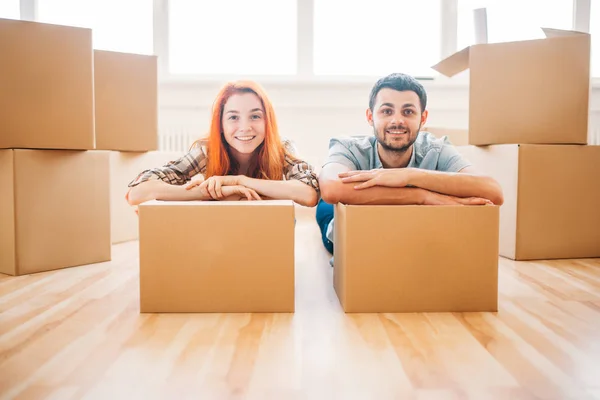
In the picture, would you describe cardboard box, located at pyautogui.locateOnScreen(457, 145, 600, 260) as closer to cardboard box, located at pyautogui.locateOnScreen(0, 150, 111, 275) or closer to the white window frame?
the white window frame

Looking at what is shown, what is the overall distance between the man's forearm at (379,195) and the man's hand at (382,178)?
0.04ft

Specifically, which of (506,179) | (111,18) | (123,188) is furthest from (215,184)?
(111,18)

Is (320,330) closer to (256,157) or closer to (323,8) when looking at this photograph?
(256,157)

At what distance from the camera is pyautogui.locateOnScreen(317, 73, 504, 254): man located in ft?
4.14

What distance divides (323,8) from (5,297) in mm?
2547

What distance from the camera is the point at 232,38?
3.26m

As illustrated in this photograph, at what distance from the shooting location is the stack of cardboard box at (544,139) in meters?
1.92

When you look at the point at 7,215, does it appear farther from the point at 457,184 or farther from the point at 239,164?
the point at 457,184

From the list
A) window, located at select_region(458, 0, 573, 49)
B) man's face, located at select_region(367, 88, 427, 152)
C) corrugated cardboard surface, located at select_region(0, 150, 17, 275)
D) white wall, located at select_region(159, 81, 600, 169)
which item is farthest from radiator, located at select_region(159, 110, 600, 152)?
man's face, located at select_region(367, 88, 427, 152)

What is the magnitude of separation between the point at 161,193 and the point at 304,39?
79.4 inches

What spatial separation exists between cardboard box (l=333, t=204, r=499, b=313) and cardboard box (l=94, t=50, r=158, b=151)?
140 cm

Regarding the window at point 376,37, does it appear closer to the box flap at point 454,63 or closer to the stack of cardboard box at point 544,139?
the box flap at point 454,63

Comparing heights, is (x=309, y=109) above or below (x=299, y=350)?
above

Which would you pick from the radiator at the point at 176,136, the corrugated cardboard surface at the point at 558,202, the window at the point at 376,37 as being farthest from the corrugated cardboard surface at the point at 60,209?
the window at the point at 376,37
